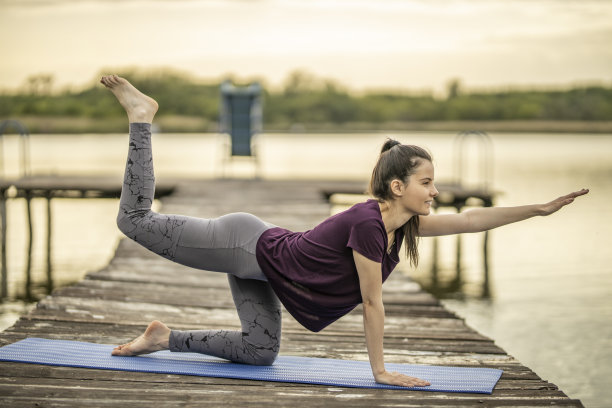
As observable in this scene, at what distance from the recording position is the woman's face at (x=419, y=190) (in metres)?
3.01

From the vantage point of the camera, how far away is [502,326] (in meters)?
7.92

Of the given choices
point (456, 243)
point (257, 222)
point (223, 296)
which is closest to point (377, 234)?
point (257, 222)

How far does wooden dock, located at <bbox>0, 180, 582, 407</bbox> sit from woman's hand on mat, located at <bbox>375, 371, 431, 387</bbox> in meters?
0.05

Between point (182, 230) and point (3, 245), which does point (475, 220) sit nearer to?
point (182, 230)

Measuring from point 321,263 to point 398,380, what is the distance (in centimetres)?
58

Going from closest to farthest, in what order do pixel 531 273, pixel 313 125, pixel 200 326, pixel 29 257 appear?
pixel 200 326, pixel 531 273, pixel 29 257, pixel 313 125

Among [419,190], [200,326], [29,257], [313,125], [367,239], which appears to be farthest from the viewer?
[313,125]

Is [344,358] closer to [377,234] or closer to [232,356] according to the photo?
[232,356]

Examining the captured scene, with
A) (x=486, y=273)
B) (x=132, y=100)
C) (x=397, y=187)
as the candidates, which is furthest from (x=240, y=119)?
(x=397, y=187)

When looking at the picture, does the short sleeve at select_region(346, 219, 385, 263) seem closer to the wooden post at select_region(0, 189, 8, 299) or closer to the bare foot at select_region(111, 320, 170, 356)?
the bare foot at select_region(111, 320, 170, 356)

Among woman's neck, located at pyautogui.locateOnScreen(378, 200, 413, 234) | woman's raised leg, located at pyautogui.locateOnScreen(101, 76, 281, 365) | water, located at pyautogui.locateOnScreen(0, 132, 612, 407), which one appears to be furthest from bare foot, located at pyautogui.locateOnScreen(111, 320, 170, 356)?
water, located at pyautogui.locateOnScreen(0, 132, 612, 407)

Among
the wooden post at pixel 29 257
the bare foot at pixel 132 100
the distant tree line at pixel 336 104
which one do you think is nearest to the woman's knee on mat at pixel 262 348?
the bare foot at pixel 132 100

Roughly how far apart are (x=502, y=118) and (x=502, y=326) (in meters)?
51.0

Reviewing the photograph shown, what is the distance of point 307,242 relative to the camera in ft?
10.0
